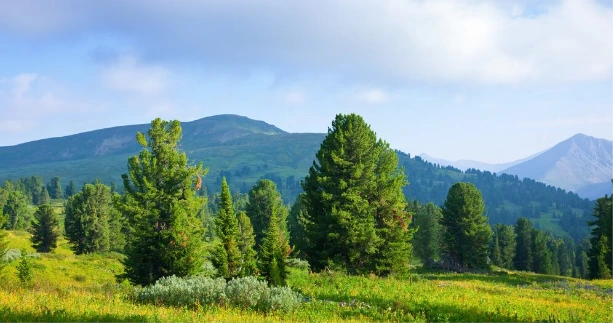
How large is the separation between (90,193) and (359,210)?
5432cm

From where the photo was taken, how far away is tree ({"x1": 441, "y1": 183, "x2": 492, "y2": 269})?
210ft

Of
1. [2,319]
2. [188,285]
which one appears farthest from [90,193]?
[2,319]

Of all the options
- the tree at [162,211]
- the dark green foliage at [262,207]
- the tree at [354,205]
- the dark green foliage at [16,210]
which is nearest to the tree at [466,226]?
the dark green foliage at [262,207]

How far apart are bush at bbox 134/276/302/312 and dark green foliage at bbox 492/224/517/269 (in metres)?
93.0

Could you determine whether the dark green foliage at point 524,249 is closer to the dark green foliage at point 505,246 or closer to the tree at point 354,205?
the dark green foliage at point 505,246

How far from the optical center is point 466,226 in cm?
6419

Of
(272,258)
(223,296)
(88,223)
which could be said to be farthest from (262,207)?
(223,296)

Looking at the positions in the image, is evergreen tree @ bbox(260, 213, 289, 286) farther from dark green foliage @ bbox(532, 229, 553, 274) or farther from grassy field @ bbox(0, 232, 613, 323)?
dark green foliage @ bbox(532, 229, 553, 274)

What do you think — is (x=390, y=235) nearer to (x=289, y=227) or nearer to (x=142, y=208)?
(x=142, y=208)

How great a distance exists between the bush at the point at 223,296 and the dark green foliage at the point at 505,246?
93.0m

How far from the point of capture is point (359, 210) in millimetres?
30750

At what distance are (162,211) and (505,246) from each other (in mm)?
91481

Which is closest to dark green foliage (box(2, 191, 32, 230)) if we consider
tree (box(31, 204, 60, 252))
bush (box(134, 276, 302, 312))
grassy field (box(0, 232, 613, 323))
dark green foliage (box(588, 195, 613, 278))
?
tree (box(31, 204, 60, 252))

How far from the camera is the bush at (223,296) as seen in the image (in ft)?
48.2
